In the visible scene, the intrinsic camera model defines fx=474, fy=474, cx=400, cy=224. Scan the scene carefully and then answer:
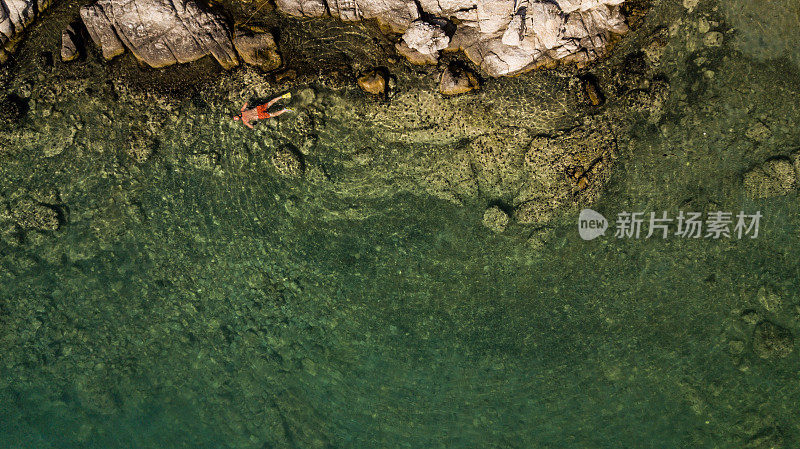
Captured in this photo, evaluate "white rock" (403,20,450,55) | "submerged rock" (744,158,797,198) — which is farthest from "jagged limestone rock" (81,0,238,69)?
"submerged rock" (744,158,797,198)

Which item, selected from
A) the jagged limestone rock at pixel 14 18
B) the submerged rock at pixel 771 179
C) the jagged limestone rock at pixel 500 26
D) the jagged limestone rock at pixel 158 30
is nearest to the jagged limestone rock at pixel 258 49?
the jagged limestone rock at pixel 158 30

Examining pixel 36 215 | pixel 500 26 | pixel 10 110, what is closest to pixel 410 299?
pixel 500 26

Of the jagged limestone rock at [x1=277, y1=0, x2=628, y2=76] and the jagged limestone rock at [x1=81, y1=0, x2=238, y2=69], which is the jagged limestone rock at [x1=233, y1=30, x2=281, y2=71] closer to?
the jagged limestone rock at [x1=81, y1=0, x2=238, y2=69]

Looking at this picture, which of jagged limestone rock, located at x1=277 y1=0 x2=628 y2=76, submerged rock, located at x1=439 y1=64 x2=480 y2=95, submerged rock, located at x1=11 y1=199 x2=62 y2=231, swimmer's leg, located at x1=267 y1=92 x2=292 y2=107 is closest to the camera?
jagged limestone rock, located at x1=277 y1=0 x2=628 y2=76

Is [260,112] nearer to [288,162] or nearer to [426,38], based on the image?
[288,162]

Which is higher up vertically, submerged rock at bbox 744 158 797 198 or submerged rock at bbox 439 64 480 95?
submerged rock at bbox 439 64 480 95
